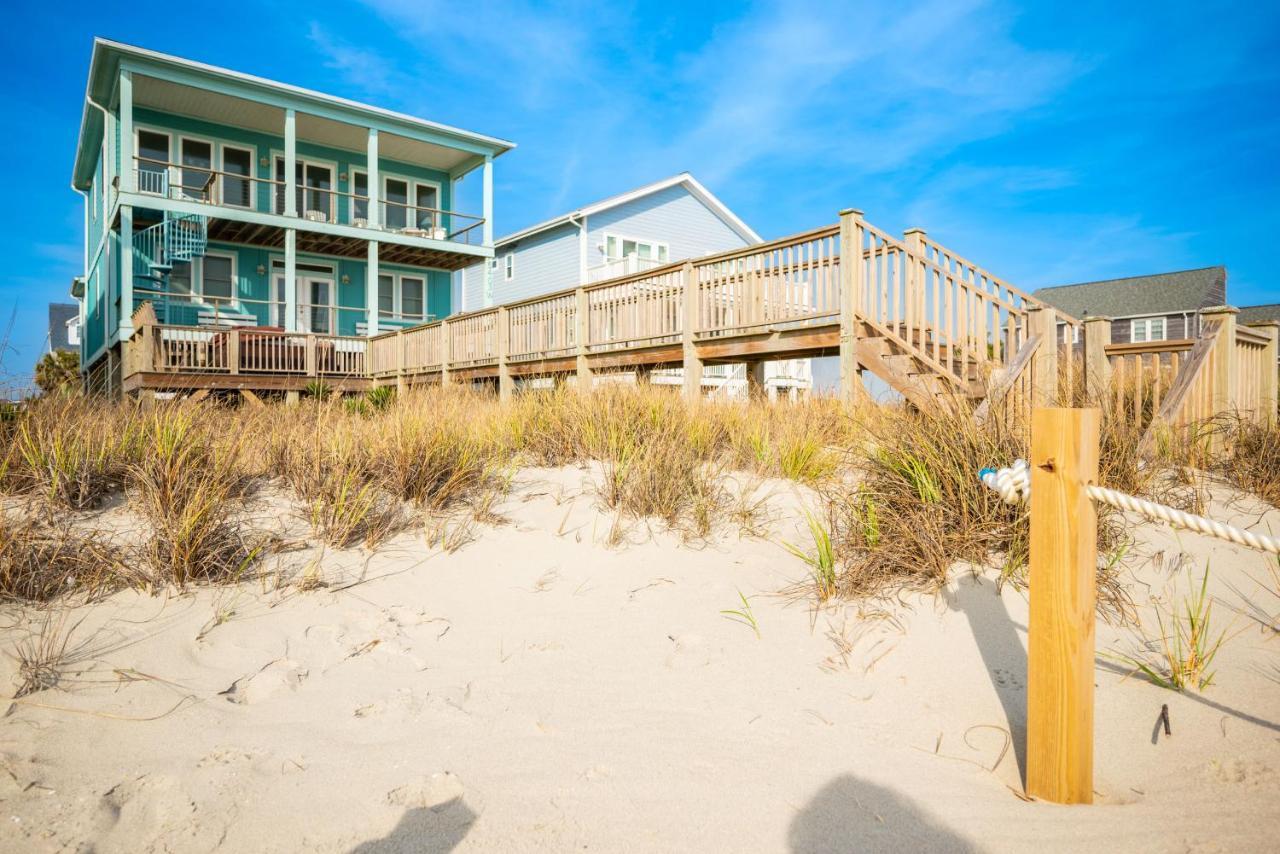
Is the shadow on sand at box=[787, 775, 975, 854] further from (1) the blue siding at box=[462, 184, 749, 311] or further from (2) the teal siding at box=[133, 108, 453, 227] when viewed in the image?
(1) the blue siding at box=[462, 184, 749, 311]

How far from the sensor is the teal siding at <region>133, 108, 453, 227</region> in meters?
19.1

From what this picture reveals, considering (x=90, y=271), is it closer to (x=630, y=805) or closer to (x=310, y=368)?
(x=310, y=368)

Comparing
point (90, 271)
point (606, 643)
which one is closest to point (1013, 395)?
point (606, 643)

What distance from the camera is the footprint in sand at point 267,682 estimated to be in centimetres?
292

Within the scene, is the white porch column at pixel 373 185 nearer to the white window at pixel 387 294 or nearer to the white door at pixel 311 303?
the white door at pixel 311 303

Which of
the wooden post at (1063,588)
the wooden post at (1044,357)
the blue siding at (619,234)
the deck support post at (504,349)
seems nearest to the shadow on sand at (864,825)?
the wooden post at (1063,588)

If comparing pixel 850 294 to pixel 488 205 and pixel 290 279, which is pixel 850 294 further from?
pixel 488 205

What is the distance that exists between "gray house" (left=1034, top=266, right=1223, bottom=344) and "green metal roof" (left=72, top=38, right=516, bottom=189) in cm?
3144

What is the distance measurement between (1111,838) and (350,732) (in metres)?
2.59

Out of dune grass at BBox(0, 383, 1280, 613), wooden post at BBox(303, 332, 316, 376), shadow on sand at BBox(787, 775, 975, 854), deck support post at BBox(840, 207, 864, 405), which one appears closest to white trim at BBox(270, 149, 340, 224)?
wooden post at BBox(303, 332, 316, 376)

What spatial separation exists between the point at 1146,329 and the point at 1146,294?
7.42 ft

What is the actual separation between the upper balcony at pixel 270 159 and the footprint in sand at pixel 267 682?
16.0m

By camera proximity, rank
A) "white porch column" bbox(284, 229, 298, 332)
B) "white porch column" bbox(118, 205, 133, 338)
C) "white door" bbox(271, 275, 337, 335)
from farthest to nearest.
Answer: "white door" bbox(271, 275, 337, 335)
"white porch column" bbox(284, 229, 298, 332)
"white porch column" bbox(118, 205, 133, 338)

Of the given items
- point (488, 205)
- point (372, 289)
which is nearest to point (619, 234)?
point (488, 205)
